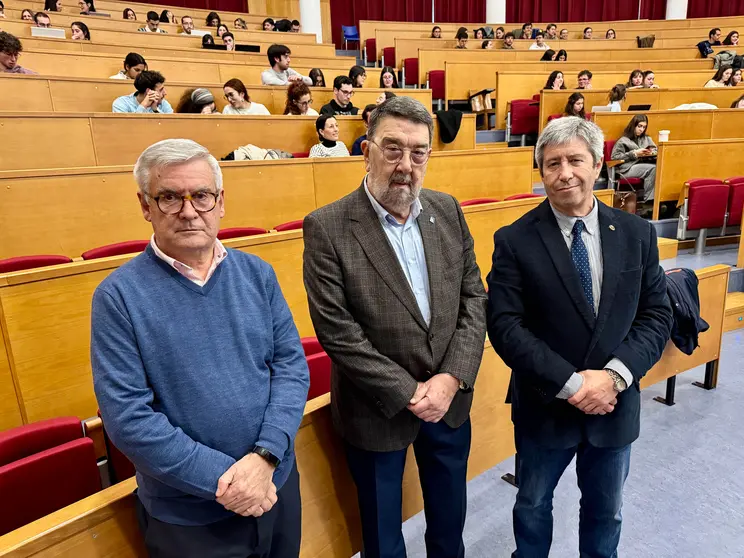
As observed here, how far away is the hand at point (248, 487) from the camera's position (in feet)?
2.23

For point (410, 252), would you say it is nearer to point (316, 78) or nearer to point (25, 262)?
point (25, 262)

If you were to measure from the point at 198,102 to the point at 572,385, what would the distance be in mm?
2751

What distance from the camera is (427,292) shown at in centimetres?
93

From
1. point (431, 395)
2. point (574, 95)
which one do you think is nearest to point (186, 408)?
point (431, 395)

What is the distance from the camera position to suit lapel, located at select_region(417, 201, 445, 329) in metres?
0.91

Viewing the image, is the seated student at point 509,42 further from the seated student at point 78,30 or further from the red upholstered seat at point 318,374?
the red upholstered seat at point 318,374

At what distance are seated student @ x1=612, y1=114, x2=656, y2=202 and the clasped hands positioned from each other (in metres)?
3.16

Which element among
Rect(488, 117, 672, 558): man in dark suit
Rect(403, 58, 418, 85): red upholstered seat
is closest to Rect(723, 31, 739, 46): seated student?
Rect(403, 58, 418, 85): red upholstered seat

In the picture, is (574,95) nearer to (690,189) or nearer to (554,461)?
(690,189)

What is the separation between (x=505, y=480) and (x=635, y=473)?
37cm

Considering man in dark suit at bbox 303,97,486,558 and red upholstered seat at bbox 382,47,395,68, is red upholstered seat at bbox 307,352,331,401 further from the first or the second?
red upholstered seat at bbox 382,47,395,68

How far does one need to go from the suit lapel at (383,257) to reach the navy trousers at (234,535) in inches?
13.4

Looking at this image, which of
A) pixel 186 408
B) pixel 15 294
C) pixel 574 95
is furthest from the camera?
pixel 574 95

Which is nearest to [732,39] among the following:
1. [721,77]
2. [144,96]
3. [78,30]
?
[721,77]
